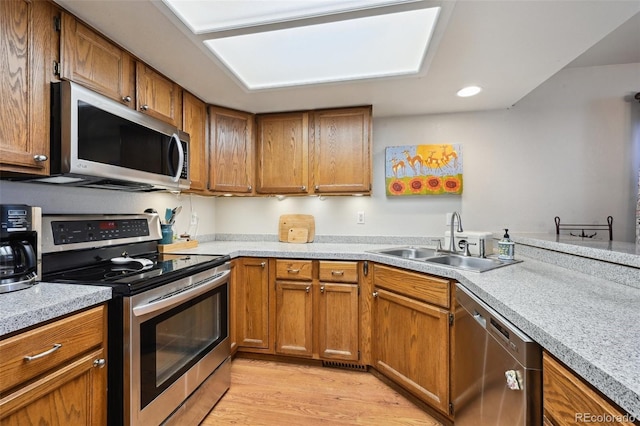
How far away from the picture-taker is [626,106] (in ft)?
7.80

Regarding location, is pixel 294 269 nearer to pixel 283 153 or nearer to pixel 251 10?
pixel 283 153

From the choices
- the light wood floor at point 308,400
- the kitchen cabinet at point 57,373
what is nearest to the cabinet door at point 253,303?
the light wood floor at point 308,400

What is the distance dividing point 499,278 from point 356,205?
153 centimetres

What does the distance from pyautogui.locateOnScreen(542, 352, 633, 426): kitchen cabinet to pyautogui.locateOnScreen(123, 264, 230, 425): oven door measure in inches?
56.2

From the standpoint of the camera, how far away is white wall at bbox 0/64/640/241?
7.78 ft

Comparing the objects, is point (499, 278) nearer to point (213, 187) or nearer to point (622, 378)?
point (622, 378)

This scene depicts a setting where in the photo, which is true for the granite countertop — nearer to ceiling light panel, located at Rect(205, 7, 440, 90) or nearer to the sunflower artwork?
the sunflower artwork

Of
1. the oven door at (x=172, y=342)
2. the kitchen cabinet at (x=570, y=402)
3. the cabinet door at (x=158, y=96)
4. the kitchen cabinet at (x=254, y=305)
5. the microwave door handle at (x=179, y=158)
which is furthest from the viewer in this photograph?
the kitchen cabinet at (x=254, y=305)

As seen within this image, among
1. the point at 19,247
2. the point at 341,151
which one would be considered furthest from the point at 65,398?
the point at 341,151

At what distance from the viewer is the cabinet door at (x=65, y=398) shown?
796 mm

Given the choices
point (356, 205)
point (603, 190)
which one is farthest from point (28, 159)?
point (603, 190)

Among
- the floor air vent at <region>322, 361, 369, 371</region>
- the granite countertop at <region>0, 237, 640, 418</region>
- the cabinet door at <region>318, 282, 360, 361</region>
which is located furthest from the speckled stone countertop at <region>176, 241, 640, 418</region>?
the floor air vent at <region>322, 361, 369, 371</region>

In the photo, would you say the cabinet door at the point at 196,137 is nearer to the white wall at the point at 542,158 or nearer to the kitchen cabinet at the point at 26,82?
the kitchen cabinet at the point at 26,82

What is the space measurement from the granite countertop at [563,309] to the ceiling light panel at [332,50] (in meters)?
1.27
